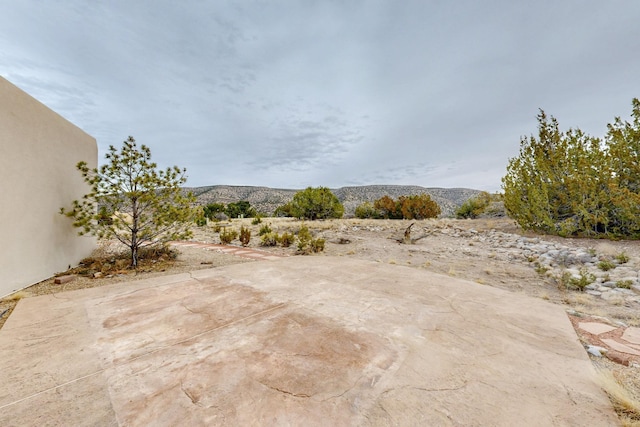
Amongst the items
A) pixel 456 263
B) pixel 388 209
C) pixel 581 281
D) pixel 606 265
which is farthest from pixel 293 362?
pixel 388 209

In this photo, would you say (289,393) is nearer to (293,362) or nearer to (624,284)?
(293,362)

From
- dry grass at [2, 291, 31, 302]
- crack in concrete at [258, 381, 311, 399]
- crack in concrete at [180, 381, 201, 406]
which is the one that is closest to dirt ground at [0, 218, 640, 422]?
dry grass at [2, 291, 31, 302]

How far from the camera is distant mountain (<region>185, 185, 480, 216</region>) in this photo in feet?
130

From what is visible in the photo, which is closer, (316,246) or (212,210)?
(316,246)

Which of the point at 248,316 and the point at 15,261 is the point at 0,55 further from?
the point at 248,316

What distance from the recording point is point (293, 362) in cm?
173

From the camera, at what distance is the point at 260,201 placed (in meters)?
41.4

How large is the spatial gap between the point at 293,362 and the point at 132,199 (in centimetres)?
491

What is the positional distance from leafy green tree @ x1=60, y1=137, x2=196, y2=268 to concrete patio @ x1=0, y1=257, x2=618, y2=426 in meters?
1.87

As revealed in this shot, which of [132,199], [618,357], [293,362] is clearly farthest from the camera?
[132,199]

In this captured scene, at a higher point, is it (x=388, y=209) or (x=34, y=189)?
(x=34, y=189)

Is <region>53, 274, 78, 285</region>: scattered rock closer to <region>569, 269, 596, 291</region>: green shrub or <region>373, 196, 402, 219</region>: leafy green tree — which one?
<region>569, 269, 596, 291</region>: green shrub

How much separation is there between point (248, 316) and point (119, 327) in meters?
1.15

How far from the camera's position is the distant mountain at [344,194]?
130ft
